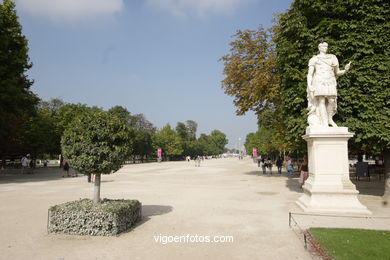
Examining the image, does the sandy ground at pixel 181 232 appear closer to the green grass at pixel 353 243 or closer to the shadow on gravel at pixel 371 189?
the green grass at pixel 353 243

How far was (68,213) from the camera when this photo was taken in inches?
283

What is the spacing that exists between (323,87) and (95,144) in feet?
27.0

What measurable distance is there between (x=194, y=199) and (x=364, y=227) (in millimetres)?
6709

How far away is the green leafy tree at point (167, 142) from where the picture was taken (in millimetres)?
83438

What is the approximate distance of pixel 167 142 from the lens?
86.4 meters

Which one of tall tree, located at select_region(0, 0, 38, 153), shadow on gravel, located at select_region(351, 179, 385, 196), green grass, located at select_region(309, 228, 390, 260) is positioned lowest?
shadow on gravel, located at select_region(351, 179, 385, 196)

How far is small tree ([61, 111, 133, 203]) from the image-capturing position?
7516 mm

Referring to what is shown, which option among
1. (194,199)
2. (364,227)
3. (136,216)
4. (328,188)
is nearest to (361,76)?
(328,188)

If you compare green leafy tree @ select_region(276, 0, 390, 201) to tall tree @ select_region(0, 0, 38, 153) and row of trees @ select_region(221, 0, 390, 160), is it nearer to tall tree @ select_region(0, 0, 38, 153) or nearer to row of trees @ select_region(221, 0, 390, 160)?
row of trees @ select_region(221, 0, 390, 160)

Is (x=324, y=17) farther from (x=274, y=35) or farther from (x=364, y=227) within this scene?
(x=364, y=227)

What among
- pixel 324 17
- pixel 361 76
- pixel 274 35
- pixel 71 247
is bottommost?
pixel 71 247

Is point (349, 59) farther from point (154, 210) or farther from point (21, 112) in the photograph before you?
point (21, 112)

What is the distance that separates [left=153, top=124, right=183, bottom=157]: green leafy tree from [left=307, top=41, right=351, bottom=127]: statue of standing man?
73804 millimetres

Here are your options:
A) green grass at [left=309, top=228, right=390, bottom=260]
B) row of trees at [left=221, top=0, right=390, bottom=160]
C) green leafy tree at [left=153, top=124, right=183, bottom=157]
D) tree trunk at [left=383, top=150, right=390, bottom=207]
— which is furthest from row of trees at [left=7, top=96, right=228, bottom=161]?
tree trunk at [left=383, top=150, right=390, bottom=207]
